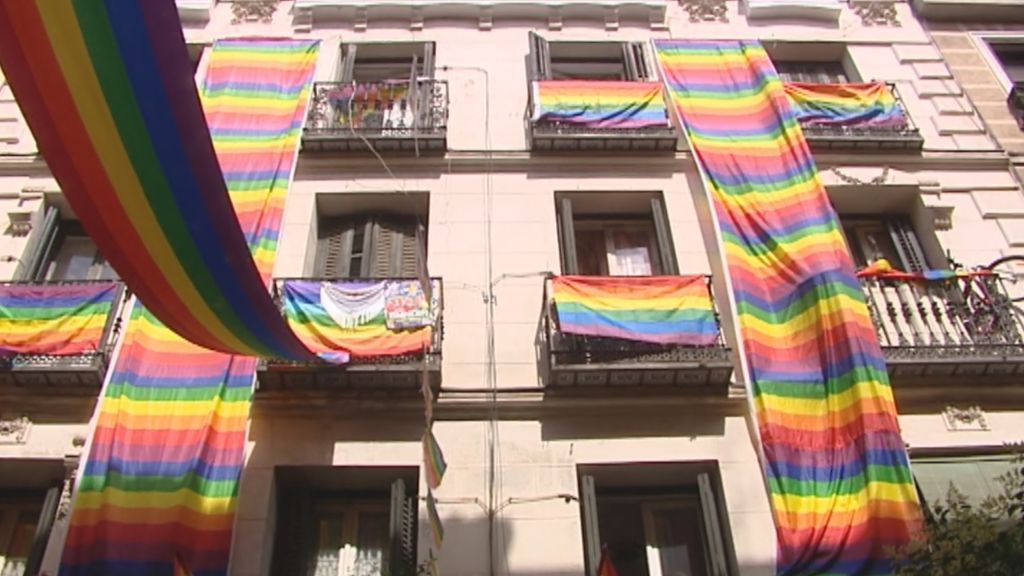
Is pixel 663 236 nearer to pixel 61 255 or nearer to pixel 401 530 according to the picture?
pixel 401 530

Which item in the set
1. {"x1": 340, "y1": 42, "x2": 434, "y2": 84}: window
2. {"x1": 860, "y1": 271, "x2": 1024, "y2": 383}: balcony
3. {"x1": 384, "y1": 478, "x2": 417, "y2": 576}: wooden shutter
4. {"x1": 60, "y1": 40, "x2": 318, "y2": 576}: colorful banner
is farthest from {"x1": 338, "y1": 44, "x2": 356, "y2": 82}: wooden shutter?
{"x1": 860, "y1": 271, "x2": 1024, "y2": 383}: balcony

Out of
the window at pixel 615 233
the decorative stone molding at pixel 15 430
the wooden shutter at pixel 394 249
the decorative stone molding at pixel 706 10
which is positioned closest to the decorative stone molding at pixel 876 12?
the decorative stone molding at pixel 706 10

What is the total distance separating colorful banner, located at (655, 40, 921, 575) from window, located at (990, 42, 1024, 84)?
15.2ft

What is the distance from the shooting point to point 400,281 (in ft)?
34.7

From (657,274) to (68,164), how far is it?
7.81m

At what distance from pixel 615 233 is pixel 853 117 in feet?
13.1

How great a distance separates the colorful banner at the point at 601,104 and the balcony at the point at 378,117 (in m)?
1.51

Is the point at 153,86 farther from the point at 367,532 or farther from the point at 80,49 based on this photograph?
the point at 367,532

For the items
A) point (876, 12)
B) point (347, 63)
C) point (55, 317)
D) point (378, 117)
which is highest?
point (876, 12)

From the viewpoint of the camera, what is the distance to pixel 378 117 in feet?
42.8

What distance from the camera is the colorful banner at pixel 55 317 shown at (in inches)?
390

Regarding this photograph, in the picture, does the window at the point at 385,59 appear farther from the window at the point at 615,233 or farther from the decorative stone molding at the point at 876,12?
the decorative stone molding at the point at 876,12

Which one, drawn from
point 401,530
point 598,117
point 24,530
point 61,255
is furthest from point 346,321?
point 598,117

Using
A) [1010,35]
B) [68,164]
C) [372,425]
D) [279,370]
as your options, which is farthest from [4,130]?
[1010,35]
